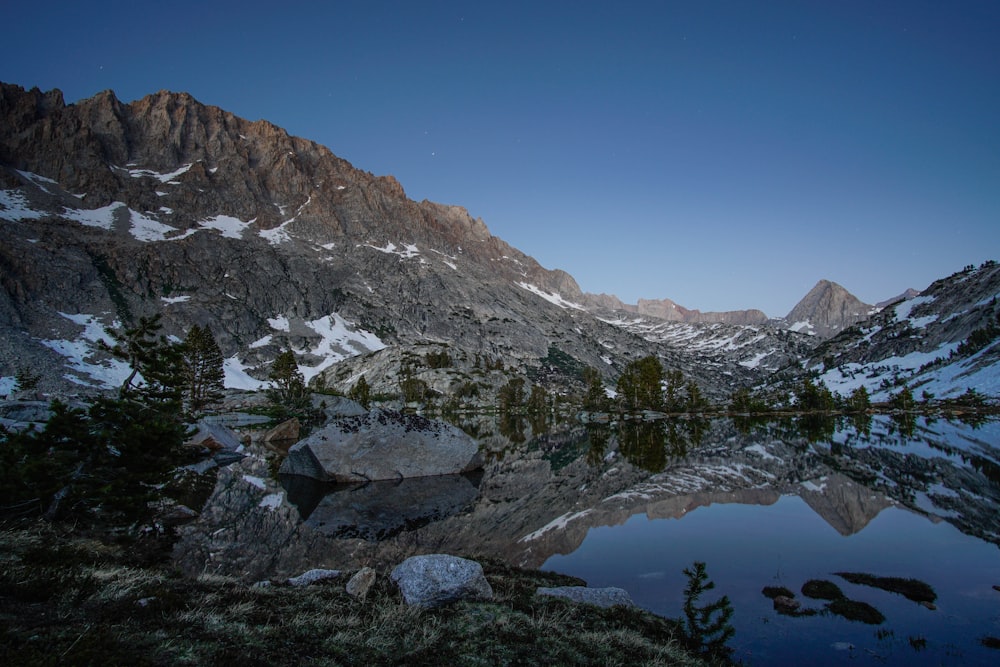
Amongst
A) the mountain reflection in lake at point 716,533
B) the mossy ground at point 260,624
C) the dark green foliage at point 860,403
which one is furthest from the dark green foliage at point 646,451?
the dark green foliage at point 860,403

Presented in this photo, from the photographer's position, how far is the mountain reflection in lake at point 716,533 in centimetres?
1519

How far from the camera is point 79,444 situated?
19906 mm

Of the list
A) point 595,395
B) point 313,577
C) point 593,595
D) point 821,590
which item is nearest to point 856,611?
point 821,590

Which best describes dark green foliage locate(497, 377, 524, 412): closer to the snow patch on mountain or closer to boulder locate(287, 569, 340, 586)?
the snow patch on mountain

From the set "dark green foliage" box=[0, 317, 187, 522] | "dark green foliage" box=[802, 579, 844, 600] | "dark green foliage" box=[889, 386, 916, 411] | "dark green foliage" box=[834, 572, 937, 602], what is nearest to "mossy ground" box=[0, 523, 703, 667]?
"dark green foliage" box=[0, 317, 187, 522]

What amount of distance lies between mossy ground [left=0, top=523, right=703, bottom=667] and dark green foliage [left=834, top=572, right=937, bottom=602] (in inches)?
378

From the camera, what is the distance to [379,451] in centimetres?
4091

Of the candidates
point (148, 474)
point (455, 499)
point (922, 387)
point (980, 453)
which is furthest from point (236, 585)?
point (922, 387)

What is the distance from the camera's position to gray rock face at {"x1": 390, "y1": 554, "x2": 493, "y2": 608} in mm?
13078

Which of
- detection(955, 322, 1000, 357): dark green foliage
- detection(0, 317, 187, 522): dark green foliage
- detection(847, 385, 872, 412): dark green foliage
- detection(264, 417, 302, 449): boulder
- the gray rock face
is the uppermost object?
detection(955, 322, 1000, 357): dark green foliage

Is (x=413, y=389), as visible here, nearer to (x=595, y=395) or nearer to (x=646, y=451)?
(x=595, y=395)

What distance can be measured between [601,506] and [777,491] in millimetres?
14892

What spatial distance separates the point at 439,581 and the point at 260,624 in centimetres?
493

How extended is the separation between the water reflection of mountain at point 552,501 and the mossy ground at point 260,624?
6.65m
